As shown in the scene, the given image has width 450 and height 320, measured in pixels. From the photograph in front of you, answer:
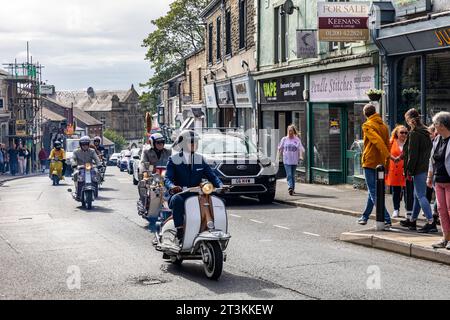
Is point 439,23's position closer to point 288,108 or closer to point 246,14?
point 288,108

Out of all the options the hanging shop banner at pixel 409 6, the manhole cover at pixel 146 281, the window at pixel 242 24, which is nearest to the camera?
the manhole cover at pixel 146 281

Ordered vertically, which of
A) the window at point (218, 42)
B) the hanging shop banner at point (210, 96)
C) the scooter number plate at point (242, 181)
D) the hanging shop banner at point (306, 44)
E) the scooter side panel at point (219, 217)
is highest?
the window at point (218, 42)

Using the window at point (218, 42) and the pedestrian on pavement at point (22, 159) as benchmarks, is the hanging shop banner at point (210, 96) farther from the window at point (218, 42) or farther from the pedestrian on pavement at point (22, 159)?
the pedestrian on pavement at point (22, 159)

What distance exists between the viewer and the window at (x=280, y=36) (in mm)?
27062

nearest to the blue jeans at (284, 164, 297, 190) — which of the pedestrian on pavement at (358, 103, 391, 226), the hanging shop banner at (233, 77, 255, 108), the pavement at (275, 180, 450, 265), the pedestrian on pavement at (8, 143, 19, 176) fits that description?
the pavement at (275, 180, 450, 265)

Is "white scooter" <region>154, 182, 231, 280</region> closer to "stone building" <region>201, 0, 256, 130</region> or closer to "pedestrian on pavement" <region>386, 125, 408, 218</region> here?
"pedestrian on pavement" <region>386, 125, 408, 218</region>

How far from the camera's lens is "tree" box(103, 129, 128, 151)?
14112cm

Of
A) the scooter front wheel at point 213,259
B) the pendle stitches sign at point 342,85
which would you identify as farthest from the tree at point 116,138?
the scooter front wheel at point 213,259

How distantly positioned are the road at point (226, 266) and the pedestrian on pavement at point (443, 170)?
584 millimetres

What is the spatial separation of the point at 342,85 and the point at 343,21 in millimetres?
2473

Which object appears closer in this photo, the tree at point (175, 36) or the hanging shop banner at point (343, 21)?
the hanging shop banner at point (343, 21)

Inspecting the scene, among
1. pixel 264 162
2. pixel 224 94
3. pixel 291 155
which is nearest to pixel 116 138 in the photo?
pixel 224 94

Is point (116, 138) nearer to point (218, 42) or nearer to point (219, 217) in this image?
point (218, 42)
